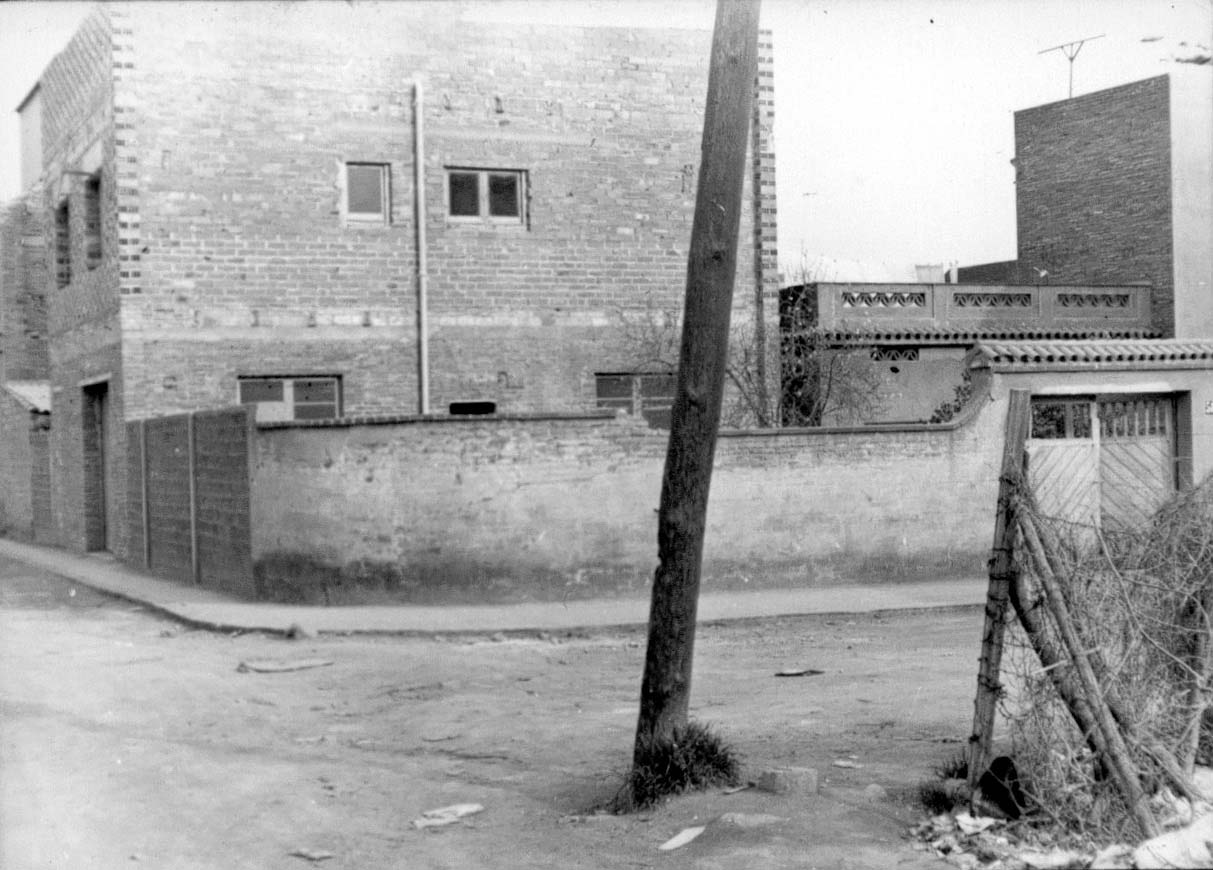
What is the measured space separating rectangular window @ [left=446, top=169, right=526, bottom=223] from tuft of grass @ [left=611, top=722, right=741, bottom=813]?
46.0ft

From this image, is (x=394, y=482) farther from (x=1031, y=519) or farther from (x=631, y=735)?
(x=1031, y=519)

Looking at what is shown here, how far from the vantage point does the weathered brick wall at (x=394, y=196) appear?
61.0 feet

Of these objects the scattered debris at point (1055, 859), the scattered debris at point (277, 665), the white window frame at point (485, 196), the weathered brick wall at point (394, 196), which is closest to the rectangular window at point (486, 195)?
→ the white window frame at point (485, 196)

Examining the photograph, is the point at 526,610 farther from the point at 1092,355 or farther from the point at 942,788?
the point at 942,788

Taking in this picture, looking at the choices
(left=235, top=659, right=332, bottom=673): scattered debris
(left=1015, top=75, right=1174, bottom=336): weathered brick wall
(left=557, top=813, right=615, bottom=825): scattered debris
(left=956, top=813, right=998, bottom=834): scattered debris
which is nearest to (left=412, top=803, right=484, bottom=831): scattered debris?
(left=557, top=813, right=615, bottom=825): scattered debris

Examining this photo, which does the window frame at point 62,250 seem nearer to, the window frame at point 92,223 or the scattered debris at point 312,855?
the window frame at point 92,223

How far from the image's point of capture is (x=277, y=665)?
38.9 feet

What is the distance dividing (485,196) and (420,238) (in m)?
1.26

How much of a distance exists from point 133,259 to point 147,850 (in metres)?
13.4

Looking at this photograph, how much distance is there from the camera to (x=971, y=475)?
1669 cm

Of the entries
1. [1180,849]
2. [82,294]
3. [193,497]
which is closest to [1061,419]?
[193,497]

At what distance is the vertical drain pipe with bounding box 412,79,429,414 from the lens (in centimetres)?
1949

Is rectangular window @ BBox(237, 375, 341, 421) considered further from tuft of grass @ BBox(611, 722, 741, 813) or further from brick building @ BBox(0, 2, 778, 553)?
tuft of grass @ BBox(611, 722, 741, 813)

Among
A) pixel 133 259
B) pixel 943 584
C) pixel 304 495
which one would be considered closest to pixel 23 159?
pixel 133 259
